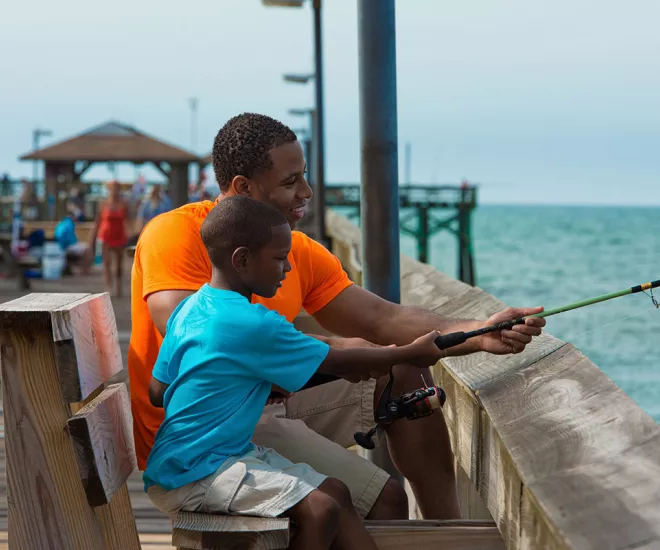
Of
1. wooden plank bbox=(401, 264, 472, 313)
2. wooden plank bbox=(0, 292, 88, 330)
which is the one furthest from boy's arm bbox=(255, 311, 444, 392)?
wooden plank bbox=(401, 264, 472, 313)

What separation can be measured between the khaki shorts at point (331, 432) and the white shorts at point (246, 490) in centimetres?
35

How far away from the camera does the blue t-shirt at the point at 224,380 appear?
8.02 feet

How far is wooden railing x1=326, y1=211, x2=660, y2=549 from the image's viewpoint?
62.6 inches

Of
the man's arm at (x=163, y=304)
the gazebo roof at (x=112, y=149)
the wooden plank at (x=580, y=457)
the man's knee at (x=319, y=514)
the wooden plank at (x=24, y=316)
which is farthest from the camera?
the gazebo roof at (x=112, y=149)

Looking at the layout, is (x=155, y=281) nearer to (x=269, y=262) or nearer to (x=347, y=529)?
(x=269, y=262)

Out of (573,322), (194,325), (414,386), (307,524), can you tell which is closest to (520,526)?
(307,524)

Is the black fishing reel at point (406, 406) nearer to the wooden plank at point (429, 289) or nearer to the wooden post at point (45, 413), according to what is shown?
the wooden post at point (45, 413)

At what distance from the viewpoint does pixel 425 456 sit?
10.1 ft

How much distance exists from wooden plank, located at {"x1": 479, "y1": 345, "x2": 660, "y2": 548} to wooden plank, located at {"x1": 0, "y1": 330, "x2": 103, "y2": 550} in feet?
2.98

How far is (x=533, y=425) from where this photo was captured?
217cm

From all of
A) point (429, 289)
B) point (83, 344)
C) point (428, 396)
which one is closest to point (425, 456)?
point (428, 396)

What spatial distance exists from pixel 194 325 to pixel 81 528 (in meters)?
0.51

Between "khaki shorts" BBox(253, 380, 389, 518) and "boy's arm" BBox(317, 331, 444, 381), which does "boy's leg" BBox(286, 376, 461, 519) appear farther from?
"boy's arm" BBox(317, 331, 444, 381)

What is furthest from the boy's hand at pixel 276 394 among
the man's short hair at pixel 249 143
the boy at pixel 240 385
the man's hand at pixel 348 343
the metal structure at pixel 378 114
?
the metal structure at pixel 378 114
